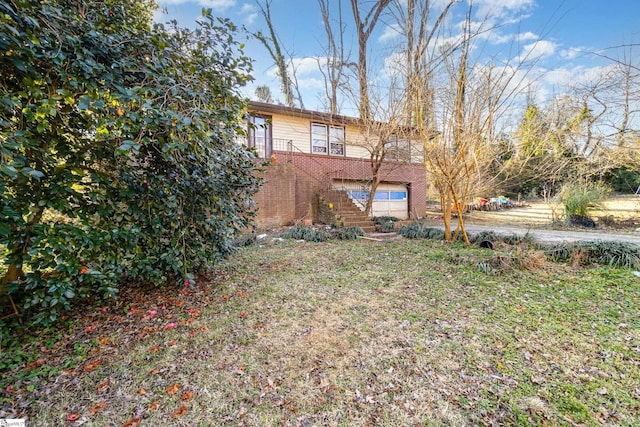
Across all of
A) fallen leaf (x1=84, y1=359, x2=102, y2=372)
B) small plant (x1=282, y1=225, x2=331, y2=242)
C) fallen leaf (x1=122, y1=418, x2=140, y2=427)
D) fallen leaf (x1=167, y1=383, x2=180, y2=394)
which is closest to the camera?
fallen leaf (x1=122, y1=418, x2=140, y2=427)

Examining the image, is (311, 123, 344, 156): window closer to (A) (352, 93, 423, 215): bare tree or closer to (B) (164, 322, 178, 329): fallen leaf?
(A) (352, 93, 423, 215): bare tree

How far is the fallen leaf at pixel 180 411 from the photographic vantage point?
204 centimetres

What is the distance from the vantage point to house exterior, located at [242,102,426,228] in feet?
35.2

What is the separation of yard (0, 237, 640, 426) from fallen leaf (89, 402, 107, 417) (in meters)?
0.01

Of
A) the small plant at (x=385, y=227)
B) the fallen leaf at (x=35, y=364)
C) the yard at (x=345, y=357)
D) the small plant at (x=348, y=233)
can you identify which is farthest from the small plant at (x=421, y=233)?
the fallen leaf at (x=35, y=364)

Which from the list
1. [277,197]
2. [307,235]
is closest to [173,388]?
[307,235]

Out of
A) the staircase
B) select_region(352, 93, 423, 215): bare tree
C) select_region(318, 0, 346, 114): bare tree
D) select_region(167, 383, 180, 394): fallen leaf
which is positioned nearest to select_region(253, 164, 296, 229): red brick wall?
the staircase

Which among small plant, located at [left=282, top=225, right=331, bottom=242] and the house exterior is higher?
the house exterior

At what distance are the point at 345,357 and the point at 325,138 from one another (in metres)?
11.9

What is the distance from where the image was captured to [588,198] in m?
11.3

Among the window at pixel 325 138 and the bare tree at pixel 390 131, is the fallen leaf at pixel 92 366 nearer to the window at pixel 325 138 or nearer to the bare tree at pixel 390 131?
the bare tree at pixel 390 131

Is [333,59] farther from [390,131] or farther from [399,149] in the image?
[390,131]

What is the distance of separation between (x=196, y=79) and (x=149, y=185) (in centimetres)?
143

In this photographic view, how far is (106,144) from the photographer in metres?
3.10
